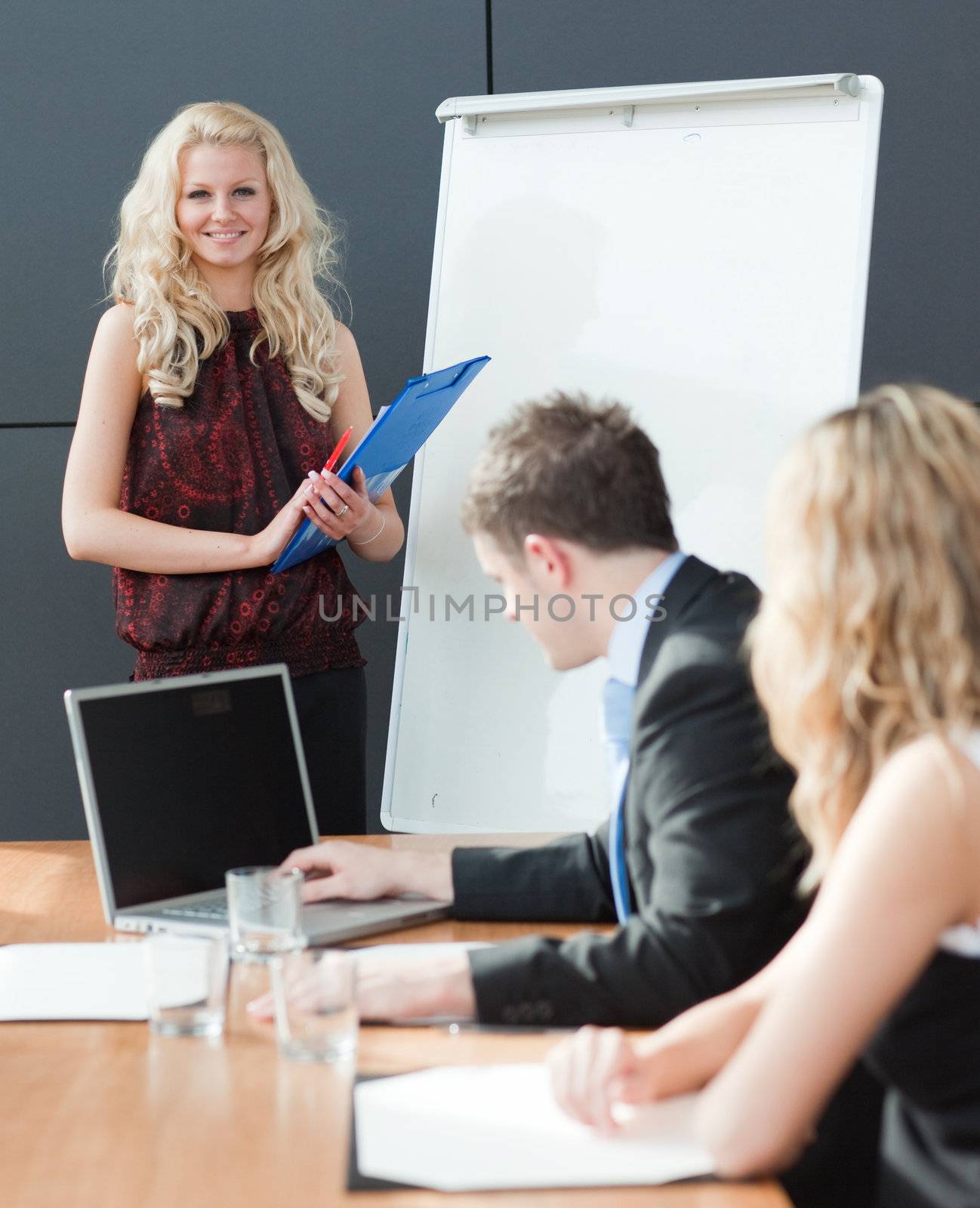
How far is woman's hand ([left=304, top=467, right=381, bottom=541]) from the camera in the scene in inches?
82.8

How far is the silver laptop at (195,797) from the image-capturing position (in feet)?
4.66

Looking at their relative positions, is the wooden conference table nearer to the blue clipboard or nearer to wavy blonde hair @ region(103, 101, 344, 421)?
the blue clipboard

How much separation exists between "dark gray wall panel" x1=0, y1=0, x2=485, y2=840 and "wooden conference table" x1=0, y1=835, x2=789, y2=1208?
2143 mm

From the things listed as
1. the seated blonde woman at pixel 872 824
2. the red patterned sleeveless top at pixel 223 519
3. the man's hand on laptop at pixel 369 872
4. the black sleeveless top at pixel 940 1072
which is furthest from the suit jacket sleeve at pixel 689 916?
the red patterned sleeveless top at pixel 223 519

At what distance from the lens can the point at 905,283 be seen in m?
3.10

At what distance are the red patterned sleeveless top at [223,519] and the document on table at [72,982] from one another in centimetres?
87

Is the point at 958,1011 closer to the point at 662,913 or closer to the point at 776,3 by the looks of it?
the point at 662,913

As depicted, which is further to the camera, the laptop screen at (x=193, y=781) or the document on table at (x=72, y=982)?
the laptop screen at (x=193, y=781)

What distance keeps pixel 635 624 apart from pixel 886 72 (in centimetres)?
225

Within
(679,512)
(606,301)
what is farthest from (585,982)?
(606,301)

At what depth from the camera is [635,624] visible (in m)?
1.35

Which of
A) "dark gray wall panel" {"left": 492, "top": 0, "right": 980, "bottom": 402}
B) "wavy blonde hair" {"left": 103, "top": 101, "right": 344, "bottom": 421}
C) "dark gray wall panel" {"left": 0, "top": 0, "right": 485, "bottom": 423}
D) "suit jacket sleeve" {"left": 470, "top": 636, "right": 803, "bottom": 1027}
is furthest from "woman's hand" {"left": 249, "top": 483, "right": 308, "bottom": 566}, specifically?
"dark gray wall panel" {"left": 492, "top": 0, "right": 980, "bottom": 402}

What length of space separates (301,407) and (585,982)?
1.42 metres

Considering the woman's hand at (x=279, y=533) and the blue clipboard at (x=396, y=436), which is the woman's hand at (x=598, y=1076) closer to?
the blue clipboard at (x=396, y=436)
